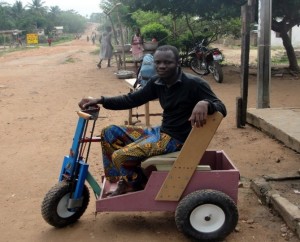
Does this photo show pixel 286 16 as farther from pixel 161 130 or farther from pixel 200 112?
pixel 200 112

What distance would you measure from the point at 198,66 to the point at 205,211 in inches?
436

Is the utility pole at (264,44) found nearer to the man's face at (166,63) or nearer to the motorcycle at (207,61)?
the man's face at (166,63)

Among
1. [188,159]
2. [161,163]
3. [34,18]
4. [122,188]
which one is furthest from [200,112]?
[34,18]

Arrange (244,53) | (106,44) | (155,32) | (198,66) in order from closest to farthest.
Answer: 1. (244,53)
2. (198,66)
3. (106,44)
4. (155,32)

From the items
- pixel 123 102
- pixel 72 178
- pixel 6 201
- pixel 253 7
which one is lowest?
pixel 6 201

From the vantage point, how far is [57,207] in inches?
135

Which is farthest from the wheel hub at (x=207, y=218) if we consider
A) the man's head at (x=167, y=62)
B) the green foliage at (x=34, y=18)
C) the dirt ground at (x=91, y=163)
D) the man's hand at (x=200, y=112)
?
the green foliage at (x=34, y=18)

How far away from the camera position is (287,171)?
469 cm

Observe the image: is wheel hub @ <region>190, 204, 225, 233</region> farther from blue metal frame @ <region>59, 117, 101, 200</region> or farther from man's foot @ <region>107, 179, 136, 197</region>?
blue metal frame @ <region>59, 117, 101, 200</region>

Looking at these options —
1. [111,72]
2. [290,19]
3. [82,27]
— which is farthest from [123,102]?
[82,27]

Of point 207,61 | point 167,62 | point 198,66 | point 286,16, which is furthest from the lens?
point 198,66

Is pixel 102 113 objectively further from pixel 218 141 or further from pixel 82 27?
pixel 82 27

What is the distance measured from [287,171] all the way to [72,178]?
8.01ft

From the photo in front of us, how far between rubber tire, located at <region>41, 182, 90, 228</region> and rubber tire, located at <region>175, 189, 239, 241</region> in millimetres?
891
